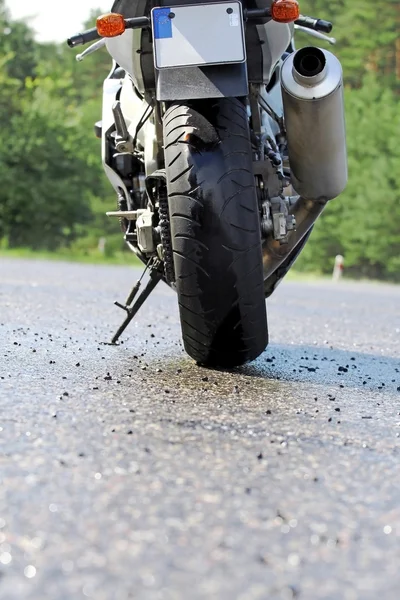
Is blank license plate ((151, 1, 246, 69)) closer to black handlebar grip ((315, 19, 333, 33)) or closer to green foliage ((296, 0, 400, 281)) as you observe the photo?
black handlebar grip ((315, 19, 333, 33))

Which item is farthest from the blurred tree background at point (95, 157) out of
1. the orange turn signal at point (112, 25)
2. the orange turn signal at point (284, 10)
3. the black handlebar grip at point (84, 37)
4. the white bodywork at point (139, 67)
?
the orange turn signal at point (284, 10)

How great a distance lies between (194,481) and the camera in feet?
7.45

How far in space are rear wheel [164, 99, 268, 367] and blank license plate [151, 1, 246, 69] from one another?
0.64 ft

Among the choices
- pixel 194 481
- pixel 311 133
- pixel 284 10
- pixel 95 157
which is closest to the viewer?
pixel 194 481

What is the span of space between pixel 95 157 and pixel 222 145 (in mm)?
41423

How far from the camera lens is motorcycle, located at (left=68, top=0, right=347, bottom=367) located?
12.9 ft

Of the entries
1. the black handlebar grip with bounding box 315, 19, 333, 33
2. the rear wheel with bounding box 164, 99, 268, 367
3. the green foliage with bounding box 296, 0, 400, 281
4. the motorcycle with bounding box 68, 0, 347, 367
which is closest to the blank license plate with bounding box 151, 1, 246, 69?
the motorcycle with bounding box 68, 0, 347, 367

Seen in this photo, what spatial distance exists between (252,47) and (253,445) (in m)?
2.16

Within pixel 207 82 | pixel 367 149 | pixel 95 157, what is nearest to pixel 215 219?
pixel 207 82

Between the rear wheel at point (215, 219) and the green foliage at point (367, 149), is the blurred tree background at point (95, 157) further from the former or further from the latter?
the rear wheel at point (215, 219)

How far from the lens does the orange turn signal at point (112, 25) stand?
4.18 metres

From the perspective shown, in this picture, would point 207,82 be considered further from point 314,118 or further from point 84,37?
point 84,37

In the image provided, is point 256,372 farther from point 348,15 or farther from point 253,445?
point 348,15

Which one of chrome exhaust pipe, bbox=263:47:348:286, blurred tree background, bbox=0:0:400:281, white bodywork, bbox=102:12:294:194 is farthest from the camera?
blurred tree background, bbox=0:0:400:281
